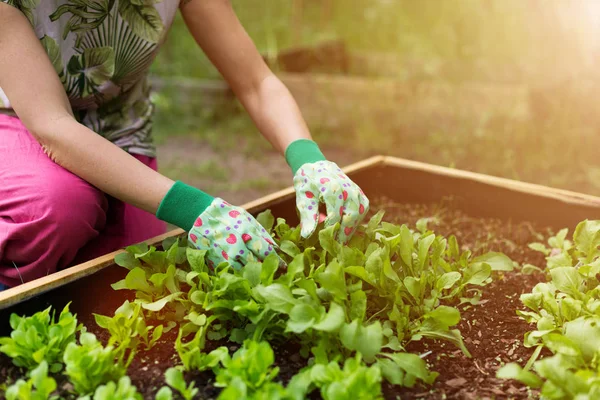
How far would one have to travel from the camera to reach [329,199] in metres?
1.37

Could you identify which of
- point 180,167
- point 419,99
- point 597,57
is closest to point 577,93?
point 597,57

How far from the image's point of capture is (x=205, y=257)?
4.27 ft

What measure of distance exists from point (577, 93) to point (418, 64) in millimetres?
1186

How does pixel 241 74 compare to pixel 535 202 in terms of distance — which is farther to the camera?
pixel 535 202

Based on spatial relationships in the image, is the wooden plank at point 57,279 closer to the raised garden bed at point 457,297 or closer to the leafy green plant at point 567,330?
the raised garden bed at point 457,297

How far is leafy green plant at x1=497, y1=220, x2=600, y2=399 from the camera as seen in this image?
37.6 inches

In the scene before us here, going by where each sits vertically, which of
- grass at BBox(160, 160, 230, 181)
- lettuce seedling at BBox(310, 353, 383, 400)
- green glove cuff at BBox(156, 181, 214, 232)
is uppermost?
green glove cuff at BBox(156, 181, 214, 232)

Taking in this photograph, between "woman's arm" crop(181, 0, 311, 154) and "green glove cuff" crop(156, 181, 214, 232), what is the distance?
0.35 m

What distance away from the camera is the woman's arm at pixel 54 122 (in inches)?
51.4

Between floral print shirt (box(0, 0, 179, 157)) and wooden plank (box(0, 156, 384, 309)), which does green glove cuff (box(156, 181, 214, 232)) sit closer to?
wooden plank (box(0, 156, 384, 309))

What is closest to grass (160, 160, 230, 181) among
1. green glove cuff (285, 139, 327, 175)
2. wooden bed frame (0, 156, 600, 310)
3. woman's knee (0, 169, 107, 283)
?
wooden bed frame (0, 156, 600, 310)

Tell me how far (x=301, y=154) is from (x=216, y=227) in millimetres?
317

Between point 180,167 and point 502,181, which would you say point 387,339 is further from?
point 180,167

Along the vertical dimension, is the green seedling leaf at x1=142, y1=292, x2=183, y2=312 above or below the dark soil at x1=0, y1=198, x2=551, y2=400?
above
